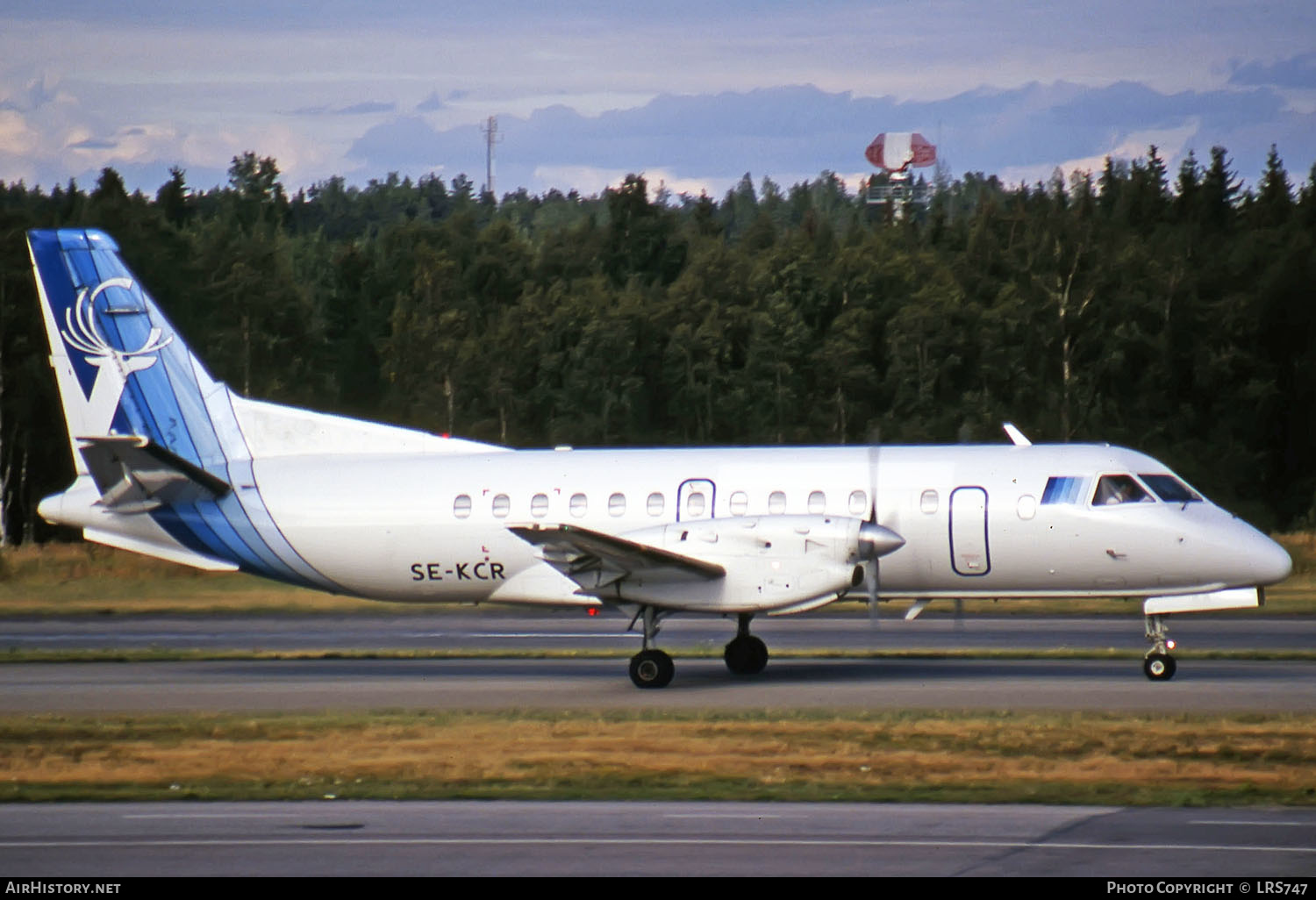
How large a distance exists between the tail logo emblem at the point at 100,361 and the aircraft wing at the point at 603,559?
22.7 ft

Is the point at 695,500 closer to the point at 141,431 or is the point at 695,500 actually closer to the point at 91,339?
the point at 141,431

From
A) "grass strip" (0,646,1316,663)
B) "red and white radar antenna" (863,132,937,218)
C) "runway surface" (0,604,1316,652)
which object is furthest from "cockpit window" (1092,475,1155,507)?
"red and white radar antenna" (863,132,937,218)

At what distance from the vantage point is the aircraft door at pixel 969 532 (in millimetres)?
19422

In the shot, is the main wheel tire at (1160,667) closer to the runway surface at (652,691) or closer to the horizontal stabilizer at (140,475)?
the runway surface at (652,691)

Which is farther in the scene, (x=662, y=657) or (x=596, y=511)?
(x=596, y=511)

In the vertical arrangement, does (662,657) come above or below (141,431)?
below

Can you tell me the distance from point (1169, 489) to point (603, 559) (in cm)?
728

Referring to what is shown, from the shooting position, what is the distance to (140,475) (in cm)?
2078

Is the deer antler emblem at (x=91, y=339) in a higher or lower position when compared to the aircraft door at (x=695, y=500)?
higher

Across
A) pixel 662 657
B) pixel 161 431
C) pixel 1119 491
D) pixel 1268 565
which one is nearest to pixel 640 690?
pixel 662 657

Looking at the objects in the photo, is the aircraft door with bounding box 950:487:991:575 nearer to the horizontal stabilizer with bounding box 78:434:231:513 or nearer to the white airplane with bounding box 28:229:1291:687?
the white airplane with bounding box 28:229:1291:687

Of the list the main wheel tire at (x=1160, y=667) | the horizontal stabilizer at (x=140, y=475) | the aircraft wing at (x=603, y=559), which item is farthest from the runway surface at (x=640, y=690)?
the horizontal stabilizer at (x=140, y=475)

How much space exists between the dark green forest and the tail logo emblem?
3100 centimetres

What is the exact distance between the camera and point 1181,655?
72.7 feet
